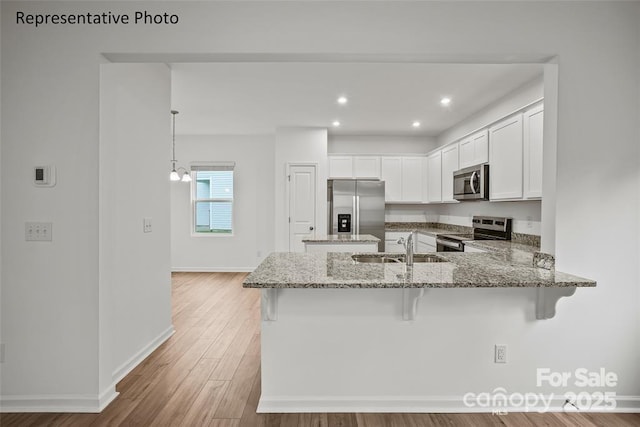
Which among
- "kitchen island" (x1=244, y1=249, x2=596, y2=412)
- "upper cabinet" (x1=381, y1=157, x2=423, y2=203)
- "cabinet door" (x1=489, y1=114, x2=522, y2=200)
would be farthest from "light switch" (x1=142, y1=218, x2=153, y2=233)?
"upper cabinet" (x1=381, y1=157, x2=423, y2=203)

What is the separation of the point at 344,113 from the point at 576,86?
10.9ft

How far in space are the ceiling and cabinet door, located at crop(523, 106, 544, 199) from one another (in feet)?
1.80

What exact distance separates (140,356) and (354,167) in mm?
4377

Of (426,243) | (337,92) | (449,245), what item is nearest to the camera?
(337,92)

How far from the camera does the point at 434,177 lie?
6086mm

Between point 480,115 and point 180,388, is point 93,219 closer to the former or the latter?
point 180,388

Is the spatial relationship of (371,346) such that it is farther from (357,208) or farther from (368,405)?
(357,208)

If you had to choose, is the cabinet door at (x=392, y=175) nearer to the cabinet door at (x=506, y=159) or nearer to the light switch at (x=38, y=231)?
the cabinet door at (x=506, y=159)

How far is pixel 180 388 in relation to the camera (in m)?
2.54

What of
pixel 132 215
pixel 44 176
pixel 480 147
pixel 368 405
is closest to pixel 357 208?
pixel 480 147

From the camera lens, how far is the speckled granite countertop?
1.85 m

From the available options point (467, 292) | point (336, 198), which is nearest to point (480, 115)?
point (336, 198)

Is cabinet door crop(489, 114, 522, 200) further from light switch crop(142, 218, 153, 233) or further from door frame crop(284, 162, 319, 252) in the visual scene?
light switch crop(142, 218, 153, 233)

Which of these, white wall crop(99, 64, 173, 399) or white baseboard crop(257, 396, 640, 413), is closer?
white baseboard crop(257, 396, 640, 413)
